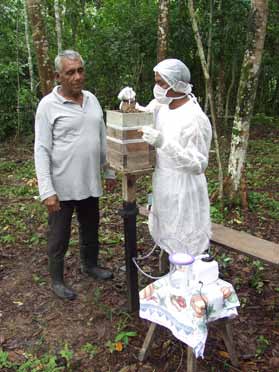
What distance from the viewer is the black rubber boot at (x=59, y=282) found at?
342 centimetres

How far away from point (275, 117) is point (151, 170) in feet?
35.4

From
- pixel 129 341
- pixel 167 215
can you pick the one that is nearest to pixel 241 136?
pixel 167 215

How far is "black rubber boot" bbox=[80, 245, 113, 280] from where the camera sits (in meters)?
3.69

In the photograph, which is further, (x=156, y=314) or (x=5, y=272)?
(x=5, y=272)

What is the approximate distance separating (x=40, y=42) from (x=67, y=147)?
134 inches

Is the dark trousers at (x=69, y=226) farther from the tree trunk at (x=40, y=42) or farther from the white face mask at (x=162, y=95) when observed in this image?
the tree trunk at (x=40, y=42)

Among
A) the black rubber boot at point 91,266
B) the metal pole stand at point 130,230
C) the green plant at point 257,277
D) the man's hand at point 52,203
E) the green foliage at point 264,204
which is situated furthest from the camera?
the green foliage at point 264,204

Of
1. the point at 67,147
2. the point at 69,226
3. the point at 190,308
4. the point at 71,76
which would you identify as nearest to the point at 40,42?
the point at 71,76

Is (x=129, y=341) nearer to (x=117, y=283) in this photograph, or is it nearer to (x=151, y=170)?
(x=117, y=283)

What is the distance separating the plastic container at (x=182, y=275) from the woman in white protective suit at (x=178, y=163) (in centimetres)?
65

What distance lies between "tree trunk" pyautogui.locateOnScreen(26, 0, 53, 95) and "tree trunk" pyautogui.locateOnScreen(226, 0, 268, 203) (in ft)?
9.61

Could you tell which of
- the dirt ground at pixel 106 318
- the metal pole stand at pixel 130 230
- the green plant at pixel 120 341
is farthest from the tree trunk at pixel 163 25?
the green plant at pixel 120 341

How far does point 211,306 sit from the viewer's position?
7.67 feet

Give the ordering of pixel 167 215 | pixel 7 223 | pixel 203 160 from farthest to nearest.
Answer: pixel 7 223
pixel 167 215
pixel 203 160
